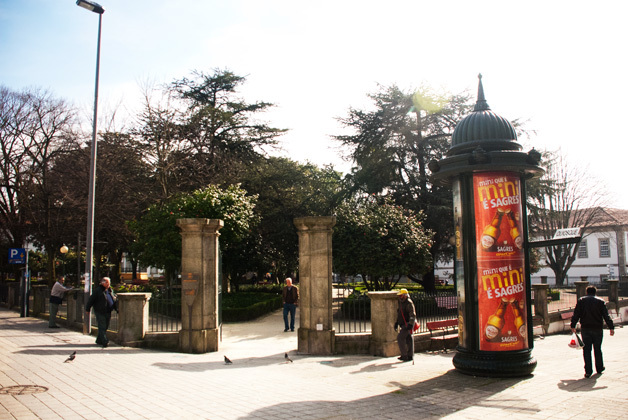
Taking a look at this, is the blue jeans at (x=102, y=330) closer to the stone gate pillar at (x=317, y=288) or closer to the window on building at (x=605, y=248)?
the stone gate pillar at (x=317, y=288)

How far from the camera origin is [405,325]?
10250mm

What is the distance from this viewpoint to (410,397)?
696 cm

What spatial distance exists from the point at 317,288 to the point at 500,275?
398cm

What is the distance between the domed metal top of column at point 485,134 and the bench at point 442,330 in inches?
211

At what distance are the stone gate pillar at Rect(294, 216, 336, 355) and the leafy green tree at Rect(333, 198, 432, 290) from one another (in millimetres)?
8700

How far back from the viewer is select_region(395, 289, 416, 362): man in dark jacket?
10.1m

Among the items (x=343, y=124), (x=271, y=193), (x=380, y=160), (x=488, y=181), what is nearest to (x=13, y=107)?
(x=271, y=193)

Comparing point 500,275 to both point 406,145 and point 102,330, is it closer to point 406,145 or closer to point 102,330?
point 102,330

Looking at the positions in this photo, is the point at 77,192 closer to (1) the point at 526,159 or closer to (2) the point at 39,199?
(2) the point at 39,199

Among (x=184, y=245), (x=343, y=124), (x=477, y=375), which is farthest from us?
(x=343, y=124)

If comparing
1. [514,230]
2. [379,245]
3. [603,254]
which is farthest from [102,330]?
[603,254]

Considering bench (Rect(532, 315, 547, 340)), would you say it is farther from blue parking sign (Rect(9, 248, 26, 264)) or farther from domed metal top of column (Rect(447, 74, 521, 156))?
blue parking sign (Rect(9, 248, 26, 264))

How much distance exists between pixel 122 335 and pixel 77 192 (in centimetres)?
1693

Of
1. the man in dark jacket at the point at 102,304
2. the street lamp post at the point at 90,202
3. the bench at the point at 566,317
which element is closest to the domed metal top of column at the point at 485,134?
the man in dark jacket at the point at 102,304
